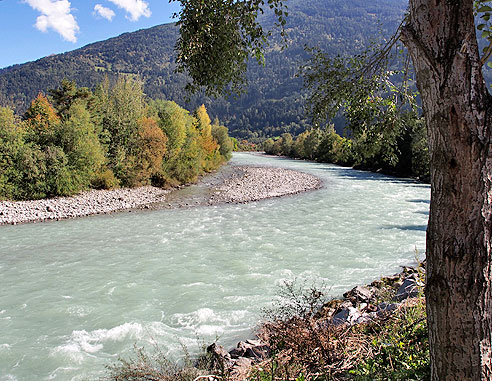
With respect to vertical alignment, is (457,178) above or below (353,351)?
above

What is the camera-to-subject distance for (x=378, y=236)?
517 inches

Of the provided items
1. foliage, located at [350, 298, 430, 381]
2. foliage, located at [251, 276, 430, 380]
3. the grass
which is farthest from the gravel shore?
foliage, located at [350, 298, 430, 381]

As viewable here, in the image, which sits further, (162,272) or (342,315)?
(162,272)

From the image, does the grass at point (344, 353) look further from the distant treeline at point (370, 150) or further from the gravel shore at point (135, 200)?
the gravel shore at point (135, 200)

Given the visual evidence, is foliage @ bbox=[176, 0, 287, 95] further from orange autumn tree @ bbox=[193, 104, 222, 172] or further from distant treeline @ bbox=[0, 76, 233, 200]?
orange autumn tree @ bbox=[193, 104, 222, 172]

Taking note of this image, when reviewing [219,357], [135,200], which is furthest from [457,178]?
[135,200]

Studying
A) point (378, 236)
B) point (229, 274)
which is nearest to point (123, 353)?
point (229, 274)

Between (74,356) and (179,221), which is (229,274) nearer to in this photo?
(74,356)

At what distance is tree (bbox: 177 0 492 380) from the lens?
203 centimetres

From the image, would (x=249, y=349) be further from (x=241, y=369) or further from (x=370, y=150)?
(x=370, y=150)

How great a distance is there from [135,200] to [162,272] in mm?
14388

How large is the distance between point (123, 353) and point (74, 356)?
0.79 meters

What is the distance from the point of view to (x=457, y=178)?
2.07m

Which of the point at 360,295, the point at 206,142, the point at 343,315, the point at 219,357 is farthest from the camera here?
the point at 206,142
